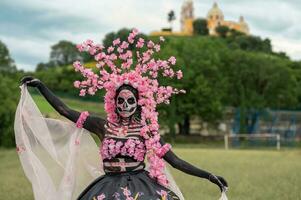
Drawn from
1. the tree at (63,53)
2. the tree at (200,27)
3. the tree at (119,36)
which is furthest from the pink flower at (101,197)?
the tree at (200,27)

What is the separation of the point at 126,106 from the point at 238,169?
51.1 ft

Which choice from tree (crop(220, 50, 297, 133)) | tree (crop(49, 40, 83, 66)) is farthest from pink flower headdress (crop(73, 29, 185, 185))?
tree (crop(49, 40, 83, 66))

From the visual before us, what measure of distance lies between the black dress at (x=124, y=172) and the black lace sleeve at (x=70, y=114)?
0.19 metres

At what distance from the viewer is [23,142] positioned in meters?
6.25

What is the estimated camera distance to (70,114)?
6012 mm

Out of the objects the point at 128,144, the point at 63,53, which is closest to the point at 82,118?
the point at 128,144

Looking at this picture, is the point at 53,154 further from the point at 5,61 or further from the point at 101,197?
the point at 5,61

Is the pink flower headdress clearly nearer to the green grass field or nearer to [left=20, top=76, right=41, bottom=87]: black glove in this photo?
[left=20, top=76, right=41, bottom=87]: black glove

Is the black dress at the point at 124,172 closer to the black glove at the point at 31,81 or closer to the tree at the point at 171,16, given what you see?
the black glove at the point at 31,81

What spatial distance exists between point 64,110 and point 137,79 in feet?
2.55

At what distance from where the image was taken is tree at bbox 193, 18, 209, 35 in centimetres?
12343

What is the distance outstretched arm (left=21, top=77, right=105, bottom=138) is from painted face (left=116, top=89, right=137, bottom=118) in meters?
0.25

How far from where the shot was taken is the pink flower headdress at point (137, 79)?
5832mm

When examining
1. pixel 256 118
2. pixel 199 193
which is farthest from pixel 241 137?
pixel 199 193
